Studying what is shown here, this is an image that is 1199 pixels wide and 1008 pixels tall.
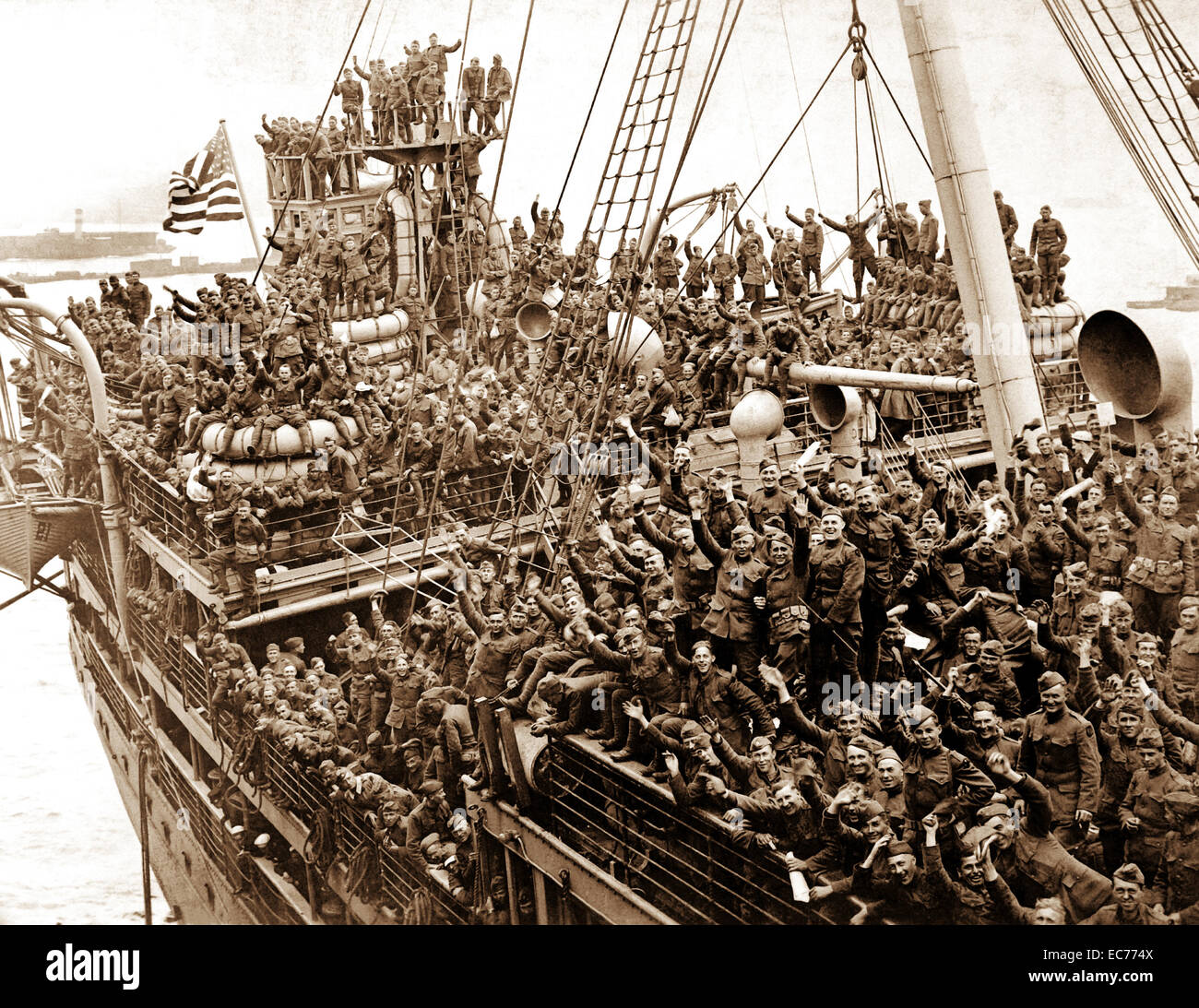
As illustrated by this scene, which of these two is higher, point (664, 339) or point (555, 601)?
point (664, 339)

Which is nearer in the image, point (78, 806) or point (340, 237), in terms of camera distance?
point (78, 806)

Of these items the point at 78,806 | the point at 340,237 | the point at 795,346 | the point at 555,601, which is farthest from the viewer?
the point at 340,237

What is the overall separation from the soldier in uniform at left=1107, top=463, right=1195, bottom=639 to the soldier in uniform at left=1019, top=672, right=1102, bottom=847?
1.85 meters

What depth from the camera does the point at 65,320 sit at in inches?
438

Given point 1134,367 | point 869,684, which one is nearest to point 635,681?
point 869,684

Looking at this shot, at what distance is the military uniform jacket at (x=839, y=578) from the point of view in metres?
6.62

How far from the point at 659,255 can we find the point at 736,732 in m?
8.40

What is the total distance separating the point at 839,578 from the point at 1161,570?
191 centimetres

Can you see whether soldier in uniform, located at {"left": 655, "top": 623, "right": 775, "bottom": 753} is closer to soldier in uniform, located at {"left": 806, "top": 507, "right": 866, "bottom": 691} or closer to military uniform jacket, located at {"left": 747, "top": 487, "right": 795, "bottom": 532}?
soldier in uniform, located at {"left": 806, "top": 507, "right": 866, "bottom": 691}

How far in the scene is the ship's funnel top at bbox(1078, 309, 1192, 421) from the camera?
336 inches

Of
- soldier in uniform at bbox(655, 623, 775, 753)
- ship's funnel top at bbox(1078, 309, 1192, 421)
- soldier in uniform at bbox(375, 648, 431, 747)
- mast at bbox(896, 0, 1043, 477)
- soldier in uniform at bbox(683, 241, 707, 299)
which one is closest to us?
soldier in uniform at bbox(655, 623, 775, 753)

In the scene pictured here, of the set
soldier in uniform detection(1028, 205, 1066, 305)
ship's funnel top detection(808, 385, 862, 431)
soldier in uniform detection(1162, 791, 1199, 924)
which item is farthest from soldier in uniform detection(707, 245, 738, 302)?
soldier in uniform detection(1162, 791, 1199, 924)
